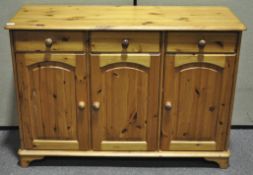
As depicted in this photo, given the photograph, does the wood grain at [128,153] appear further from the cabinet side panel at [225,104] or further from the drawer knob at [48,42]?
the drawer knob at [48,42]

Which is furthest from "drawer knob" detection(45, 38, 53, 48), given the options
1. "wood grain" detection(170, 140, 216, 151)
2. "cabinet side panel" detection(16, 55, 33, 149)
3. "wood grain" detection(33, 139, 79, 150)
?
"wood grain" detection(170, 140, 216, 151)

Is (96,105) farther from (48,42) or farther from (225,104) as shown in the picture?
(225,104)

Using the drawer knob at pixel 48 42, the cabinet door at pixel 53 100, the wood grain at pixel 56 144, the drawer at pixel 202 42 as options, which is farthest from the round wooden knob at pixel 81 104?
the drawer at pixel 202 42

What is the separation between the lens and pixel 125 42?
2.01 metres

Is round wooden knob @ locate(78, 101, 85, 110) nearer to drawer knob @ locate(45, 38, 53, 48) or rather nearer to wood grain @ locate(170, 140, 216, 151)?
drawer knob @ locate(45, 38, 53, 48)

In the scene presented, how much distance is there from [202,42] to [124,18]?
1.29ft

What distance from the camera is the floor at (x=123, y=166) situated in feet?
7.54

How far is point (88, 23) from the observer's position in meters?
2.03

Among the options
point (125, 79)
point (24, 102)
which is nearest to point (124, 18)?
point (125, 79)

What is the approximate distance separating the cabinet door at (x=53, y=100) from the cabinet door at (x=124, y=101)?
7 cm

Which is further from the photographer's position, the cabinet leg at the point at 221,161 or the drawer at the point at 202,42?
the cabinet leg at the point at 221,161

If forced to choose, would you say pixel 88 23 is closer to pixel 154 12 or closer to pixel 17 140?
pixel 154 12

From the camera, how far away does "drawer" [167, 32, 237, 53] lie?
2.02 meters

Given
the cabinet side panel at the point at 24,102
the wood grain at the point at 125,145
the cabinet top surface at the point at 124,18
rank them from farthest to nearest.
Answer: the wood grain at the point at 125,145 < the cabinet side panel at the point at 24,102 < the cabinet top surface at the point at 124,18
